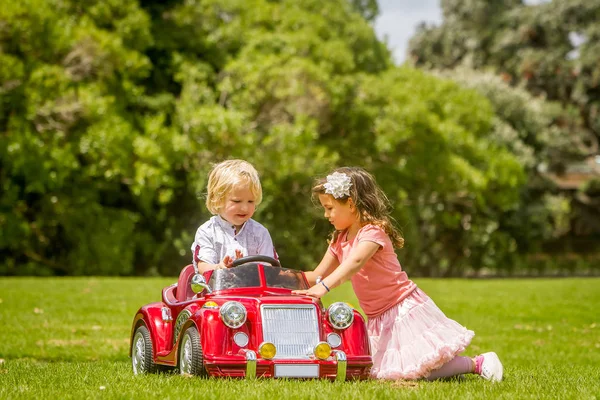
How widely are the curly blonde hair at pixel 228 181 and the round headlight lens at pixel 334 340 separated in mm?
1189

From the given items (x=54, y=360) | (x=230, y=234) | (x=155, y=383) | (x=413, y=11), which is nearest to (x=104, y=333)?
(x=54, y=360)

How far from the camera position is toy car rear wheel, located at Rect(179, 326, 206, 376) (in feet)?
18.5

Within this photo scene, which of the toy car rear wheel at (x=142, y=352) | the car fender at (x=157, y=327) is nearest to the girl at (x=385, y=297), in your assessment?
the car fender at (x=157, y=327)

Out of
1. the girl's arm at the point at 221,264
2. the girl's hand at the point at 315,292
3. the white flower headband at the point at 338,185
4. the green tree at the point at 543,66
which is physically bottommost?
the girl's hand at the point at 315,292

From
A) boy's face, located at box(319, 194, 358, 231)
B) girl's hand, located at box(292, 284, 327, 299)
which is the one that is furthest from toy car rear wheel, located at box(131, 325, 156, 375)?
boy's face, located at box(319, 194, 358, 231)

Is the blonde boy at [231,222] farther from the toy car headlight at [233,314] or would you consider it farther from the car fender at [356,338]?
the car fender at [356,338]

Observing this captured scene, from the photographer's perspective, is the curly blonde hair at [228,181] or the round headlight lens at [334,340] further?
the curly blonde hair at [228,181]

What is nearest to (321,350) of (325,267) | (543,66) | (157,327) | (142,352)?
(325,267)

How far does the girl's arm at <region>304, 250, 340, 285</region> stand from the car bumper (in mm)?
995

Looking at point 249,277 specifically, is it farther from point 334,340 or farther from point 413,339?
point 413,339

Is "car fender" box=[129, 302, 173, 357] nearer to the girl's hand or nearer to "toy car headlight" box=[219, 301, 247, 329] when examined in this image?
"toy car headlight" box=[219, 301, 247, 329]

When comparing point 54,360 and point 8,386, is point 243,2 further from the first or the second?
point 8,386

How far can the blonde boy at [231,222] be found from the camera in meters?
6.39

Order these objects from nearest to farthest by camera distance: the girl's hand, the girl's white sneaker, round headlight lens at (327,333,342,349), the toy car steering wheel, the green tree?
round headlight lens at (327,333,342,349), the girl's hand, the toy car steering wheel, the girl's white sneaker, the green tree
